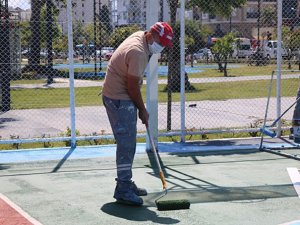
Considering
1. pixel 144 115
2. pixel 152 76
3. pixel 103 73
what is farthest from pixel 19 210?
pixel 103 73

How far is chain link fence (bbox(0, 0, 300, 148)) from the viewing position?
10.4 m

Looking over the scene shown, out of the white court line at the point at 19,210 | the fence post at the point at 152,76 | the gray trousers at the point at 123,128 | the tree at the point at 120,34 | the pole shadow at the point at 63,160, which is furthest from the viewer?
the tree at the point at 120,34

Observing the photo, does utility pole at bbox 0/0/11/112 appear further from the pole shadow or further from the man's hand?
the man's hand

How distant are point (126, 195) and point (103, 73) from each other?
1268cm

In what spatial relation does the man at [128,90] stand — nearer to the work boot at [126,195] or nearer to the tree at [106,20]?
the work boot at [126,195]

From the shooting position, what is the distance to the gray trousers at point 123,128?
5.99m

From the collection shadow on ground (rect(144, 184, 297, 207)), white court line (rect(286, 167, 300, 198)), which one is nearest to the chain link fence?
white court line (rect(286, 167, 300, 198))

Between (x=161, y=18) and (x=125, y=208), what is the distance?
16.2 feet

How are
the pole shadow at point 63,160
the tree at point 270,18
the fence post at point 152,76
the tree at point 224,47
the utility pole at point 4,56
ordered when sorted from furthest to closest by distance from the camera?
the tree at point 224,47 < the tree at point 270,18 < the utility pole at point 4,56 < the fence post at point 152,76 < the pole shadow at point 63,160

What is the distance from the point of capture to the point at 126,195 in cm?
607

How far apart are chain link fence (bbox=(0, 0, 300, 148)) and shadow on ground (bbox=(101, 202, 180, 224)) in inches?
142

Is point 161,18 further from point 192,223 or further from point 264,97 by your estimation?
point 264,97

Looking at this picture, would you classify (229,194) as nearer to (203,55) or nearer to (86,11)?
(86,11)

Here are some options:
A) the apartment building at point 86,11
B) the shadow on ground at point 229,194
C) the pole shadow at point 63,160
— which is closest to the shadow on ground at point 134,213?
the shadow on ground at point 229,194
